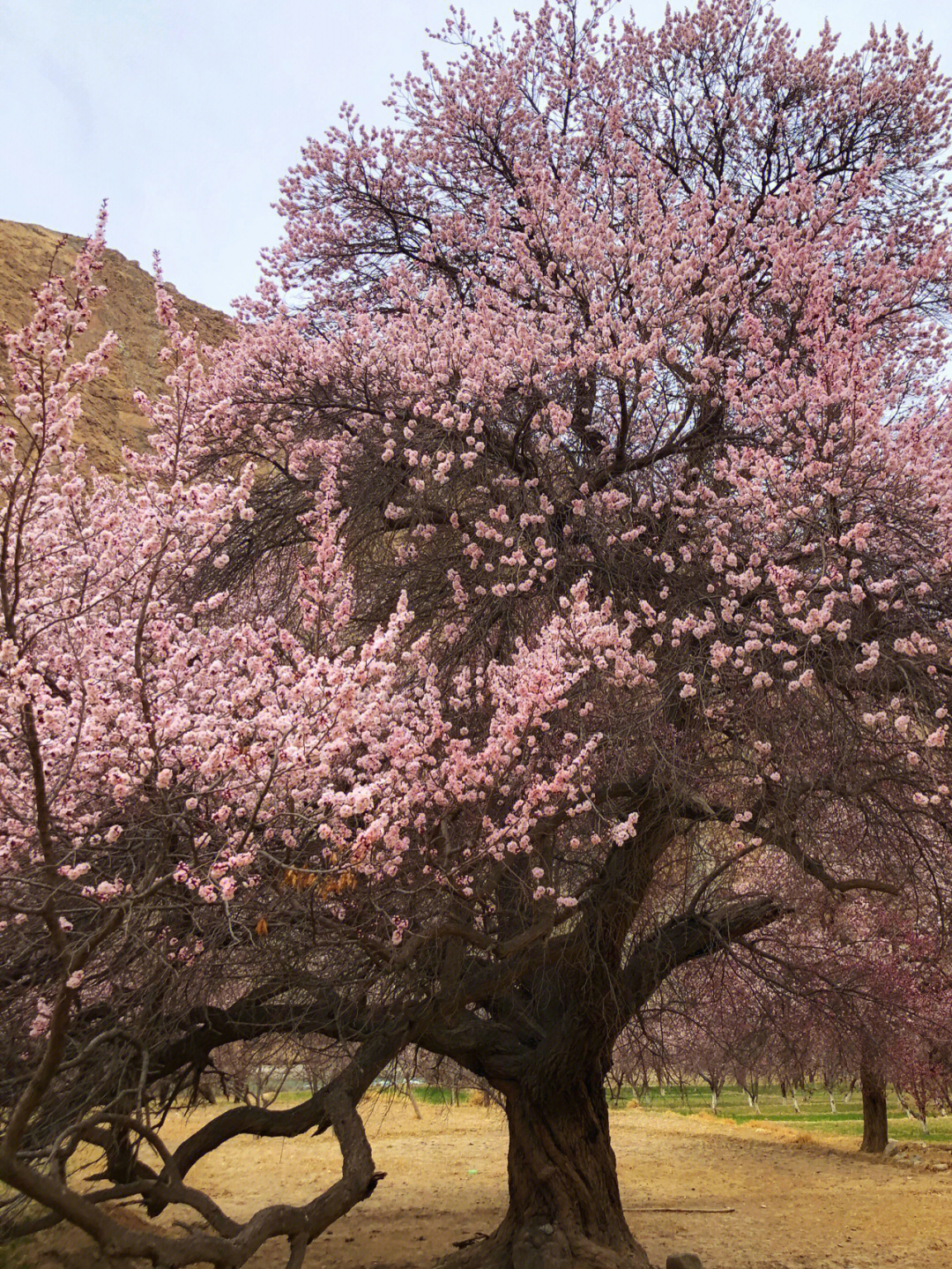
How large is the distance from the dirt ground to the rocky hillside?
1302 cm

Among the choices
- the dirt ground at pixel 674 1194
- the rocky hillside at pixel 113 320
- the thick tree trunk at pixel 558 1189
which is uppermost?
the rocky hillside at pixel 113 320

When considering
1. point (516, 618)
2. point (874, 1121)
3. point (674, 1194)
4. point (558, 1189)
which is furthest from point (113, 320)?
point (874, 1121)

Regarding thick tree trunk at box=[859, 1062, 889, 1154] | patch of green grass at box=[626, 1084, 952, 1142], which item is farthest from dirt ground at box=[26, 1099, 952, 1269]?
patch of green grass at box=[626, 1084, 952, 1142]

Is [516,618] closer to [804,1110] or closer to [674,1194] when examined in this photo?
[674,1194]

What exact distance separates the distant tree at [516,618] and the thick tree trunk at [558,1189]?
0.03m

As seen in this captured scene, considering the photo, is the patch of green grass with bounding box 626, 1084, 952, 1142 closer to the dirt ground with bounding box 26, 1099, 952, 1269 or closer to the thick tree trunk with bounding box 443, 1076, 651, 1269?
the dirt ground with bounding box 26, 1099, 952, 1269

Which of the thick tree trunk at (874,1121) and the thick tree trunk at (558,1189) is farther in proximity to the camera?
the thick tree trunk at (874,1121)

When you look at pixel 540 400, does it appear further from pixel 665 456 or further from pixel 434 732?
pixel 434 732

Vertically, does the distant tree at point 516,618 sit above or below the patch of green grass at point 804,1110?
above

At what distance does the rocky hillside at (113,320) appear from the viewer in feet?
64.1

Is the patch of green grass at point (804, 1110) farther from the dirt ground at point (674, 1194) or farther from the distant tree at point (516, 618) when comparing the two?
the distant tree at point (516, 618)

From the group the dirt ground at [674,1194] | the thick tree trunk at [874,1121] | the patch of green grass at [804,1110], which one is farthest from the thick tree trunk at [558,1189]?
the patch of green grass at [804,1110]

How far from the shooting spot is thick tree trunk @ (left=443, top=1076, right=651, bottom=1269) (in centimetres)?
777

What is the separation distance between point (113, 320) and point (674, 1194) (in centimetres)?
2041
